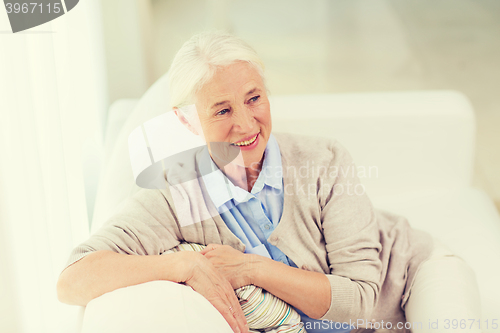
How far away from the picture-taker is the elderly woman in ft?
2.62

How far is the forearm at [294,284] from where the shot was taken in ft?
2.75

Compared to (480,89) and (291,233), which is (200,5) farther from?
(480,89)

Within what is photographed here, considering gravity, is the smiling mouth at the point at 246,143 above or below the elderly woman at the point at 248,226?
above

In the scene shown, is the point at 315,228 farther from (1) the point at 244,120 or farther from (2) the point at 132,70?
(2) the point at 132,70

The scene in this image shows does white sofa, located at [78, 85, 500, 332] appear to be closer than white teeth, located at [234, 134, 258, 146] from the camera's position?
No

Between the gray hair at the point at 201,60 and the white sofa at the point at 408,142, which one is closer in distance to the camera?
the gray hair at the point at 201,60

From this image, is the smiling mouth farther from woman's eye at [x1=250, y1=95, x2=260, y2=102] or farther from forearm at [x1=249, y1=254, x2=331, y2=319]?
forearm at [x1=249, y1=254, x2=331, y2=319]

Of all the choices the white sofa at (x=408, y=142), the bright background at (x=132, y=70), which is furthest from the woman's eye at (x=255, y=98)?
the white sofa at (x=408, y=142)

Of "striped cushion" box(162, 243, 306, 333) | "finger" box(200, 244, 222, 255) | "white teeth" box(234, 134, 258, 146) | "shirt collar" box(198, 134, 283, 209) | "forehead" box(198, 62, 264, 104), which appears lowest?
"striped cushion" box(162, 243, 306, 333)

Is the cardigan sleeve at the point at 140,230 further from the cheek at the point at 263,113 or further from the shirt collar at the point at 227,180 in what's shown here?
the cheek at the point at 263,113

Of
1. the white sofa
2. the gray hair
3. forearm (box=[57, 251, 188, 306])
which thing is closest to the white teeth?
the gray hair

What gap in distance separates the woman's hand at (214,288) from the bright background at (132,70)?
0.32 metres

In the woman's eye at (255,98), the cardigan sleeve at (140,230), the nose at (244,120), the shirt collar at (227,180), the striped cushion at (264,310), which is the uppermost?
the woman's eye at (255,98)

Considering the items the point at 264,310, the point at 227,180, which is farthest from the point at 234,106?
the point at 264,310
